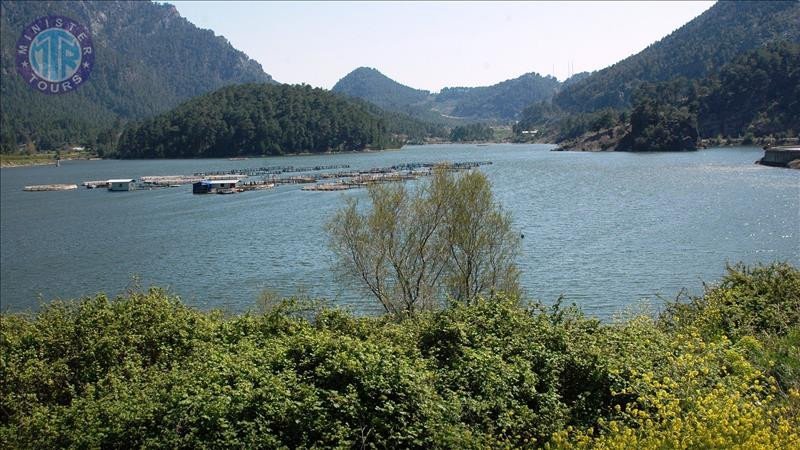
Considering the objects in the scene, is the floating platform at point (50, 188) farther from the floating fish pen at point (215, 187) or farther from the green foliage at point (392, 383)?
the green foliage at point (392, 383)

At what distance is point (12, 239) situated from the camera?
63031 mm

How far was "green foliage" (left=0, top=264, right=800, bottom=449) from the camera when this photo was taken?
33.0 ft

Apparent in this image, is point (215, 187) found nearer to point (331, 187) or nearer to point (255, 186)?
point (255, 186)

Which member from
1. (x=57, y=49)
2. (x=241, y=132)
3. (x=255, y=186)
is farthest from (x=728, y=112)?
(x=57, y=49)

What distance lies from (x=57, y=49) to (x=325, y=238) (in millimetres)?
24284

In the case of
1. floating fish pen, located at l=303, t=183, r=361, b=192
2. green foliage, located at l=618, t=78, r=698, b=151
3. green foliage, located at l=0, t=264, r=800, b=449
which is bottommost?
floating fish pen, located at l=303, t=183, r=361, b=192

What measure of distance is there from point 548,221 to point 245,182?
6345cm

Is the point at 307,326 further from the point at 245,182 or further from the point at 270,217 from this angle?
the point at 245,182

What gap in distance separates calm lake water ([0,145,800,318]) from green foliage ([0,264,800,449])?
17.5ft

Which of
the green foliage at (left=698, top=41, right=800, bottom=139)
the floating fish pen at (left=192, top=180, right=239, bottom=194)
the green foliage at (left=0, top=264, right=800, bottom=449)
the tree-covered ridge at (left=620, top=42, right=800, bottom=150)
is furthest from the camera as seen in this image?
the tree-covered ridge at (left=620, top=42, right=800, bottom=150)

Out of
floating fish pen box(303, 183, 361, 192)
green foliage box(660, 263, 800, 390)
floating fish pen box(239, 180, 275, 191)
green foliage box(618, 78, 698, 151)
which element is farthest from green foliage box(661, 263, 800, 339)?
green foliage box(618, 78, 698, 151)

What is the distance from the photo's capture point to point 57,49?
3656 centimetres

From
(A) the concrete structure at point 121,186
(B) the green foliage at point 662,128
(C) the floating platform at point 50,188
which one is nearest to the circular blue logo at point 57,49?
(A) the concrete structure at point 121,186

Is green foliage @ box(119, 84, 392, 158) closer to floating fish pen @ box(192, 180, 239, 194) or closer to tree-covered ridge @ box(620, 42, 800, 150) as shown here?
tree-covered ridge @ box(620, 42, 800, 150)
